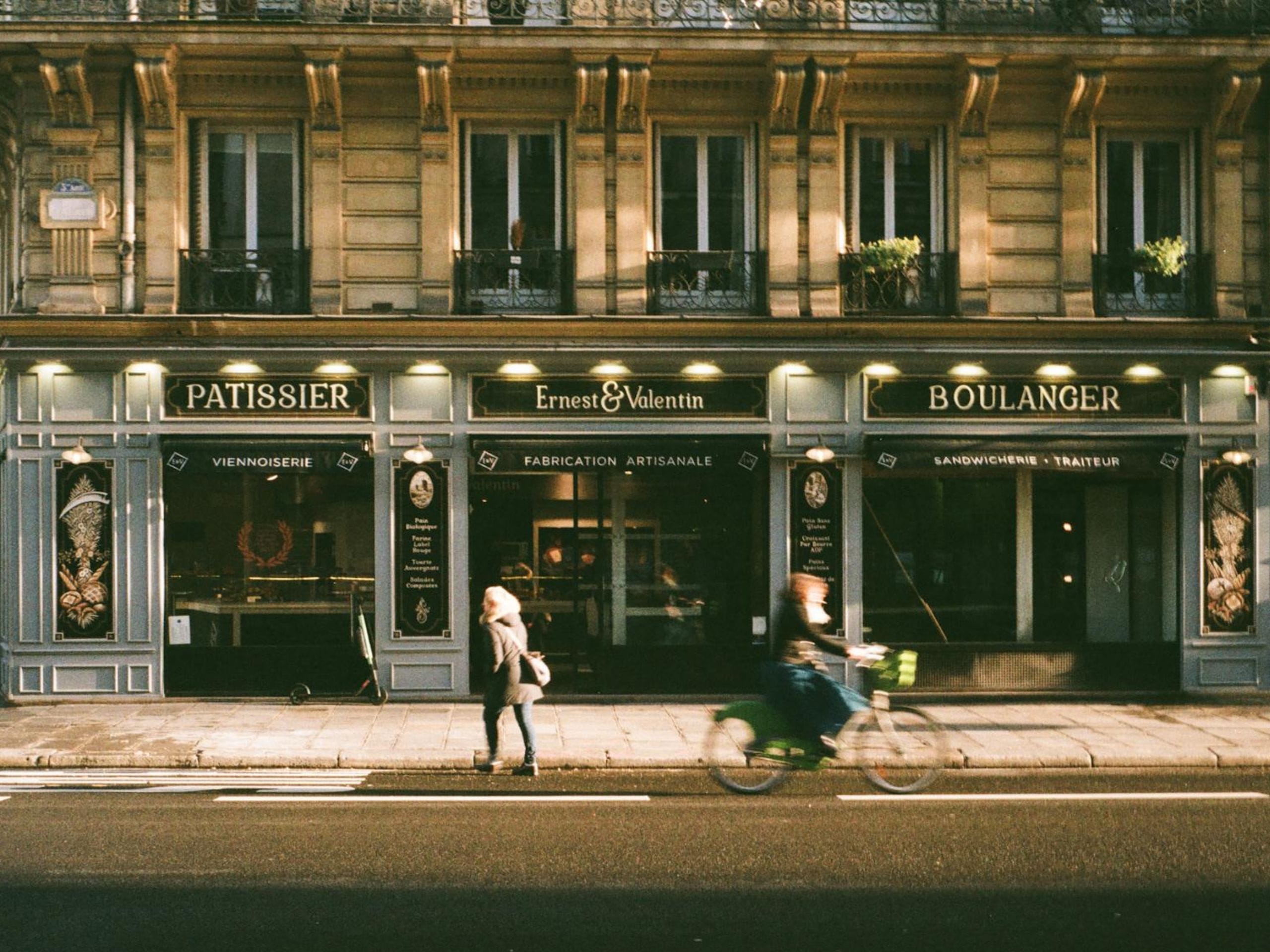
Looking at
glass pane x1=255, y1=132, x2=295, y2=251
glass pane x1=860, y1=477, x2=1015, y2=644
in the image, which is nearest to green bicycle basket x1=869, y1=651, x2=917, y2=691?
glass pane x1=860, y1=477, x2=1015, y2=644

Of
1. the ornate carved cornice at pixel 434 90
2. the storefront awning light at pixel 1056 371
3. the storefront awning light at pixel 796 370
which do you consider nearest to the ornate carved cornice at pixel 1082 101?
the storefront awning light at pixel 1056 371

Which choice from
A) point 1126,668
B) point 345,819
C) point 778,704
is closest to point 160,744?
point 345,819

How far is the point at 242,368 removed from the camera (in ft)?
52.3

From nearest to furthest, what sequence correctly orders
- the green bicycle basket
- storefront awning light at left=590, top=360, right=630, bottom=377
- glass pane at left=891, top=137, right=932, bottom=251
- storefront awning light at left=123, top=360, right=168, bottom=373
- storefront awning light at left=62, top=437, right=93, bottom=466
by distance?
1. the green bicycle basket
2. storefront awning light at left=62, top=437, right=93, bottom=466
3. storefront awning light at left=123, top=360, right=168, bottom=373
4. storefront awning light at left=590, top=360, right=630, bottom=377
5. glass pane at left=891, top=137, right=932, bottom=251

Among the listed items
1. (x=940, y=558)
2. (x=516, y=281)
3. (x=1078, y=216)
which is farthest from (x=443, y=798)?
(x=1078, y=216)

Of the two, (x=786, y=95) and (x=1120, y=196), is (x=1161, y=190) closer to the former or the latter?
(x=1120, y=196)

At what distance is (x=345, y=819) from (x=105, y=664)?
24.7 ft

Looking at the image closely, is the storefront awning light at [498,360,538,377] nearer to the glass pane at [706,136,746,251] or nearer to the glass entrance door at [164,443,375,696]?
the glass entrance door at [164,443,375,696]

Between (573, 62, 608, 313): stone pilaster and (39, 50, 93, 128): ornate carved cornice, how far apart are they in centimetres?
570

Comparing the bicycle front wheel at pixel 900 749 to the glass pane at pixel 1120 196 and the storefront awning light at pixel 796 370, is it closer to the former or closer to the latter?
the storefront awning light at pixel 796 370

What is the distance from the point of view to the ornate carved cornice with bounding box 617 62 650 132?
619 inches

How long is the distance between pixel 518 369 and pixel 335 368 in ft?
7.18

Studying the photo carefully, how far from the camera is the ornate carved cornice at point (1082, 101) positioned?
52.5 ft

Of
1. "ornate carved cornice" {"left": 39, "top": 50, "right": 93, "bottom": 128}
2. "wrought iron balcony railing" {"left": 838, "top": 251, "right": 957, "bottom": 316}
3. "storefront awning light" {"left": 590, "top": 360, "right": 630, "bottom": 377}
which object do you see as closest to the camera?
"ornate carved cornice" {"left": 39, "top": 50, "right": 93, "bottom": 128}
